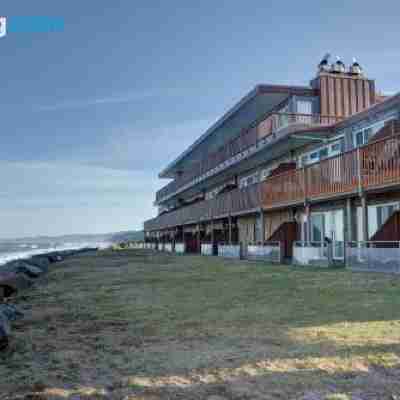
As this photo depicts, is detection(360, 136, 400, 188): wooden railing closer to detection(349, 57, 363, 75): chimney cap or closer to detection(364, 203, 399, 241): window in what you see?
detection(364, 203, 399, 241): window

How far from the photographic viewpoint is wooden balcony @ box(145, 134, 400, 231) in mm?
16234

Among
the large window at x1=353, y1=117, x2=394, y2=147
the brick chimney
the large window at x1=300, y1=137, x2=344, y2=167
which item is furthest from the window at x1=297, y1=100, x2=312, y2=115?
the large window at x1=353, y1=117, x2=394, y2=147

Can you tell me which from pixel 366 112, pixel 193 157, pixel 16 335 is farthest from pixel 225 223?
pixel 16 335

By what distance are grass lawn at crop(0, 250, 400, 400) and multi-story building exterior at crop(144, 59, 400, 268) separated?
22.4ft

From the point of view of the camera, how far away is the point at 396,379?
4699mm

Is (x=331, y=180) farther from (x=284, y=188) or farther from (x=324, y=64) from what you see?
(x=324, y=64)

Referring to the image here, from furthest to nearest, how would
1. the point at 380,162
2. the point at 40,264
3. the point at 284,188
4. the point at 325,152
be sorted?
the point at 40,264, the point at 325,152, the point at 284,188, the point at 380,162

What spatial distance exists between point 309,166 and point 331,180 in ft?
6.13

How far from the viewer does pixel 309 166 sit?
2114 centimetres

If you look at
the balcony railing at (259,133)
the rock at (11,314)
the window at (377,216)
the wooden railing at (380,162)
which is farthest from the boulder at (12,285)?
the balcony railing at (259,133)

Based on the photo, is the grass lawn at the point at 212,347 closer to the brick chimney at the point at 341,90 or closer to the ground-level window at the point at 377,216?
the ground-level window at the point at 377,216

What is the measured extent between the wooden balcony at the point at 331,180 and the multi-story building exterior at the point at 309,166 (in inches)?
1.6

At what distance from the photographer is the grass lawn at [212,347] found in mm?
4688

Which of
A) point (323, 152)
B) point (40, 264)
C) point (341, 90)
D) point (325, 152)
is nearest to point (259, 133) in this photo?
point (323, 152)
